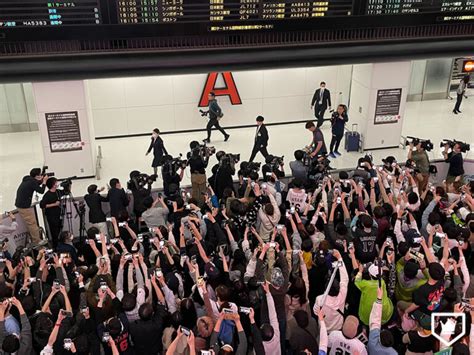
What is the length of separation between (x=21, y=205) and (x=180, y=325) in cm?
416

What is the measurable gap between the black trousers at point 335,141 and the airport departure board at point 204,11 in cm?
389

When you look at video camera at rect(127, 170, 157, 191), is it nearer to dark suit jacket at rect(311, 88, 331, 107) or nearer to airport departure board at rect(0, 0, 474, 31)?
airport departure board at rect(0, 0, 474, 31)

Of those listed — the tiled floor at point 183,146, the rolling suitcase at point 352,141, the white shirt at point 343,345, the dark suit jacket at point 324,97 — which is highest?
the dark suit jacket at point 324,97

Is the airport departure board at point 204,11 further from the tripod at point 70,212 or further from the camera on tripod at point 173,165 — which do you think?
the tripod at point 70,212

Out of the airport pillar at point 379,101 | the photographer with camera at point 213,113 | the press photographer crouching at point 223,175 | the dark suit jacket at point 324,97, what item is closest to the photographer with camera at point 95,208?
the press photographer crouching at point 223,175

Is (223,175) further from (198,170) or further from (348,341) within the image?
(348,341)

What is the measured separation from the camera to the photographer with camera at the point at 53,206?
766 cm

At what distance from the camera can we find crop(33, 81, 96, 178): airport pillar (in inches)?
393

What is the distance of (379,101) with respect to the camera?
1209 cm

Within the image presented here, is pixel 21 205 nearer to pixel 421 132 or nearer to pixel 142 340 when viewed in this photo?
pixel 142 340

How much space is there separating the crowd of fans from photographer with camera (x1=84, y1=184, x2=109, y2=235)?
0.10 feet

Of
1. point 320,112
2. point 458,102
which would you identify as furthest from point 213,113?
point 458,102

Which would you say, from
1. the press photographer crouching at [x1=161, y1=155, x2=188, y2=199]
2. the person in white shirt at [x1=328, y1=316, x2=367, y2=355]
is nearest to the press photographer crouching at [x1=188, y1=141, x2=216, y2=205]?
the press photographer crouching at [x1=161, y1=155, x2=188, y2=199]

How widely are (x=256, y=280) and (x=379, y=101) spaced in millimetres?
7989
